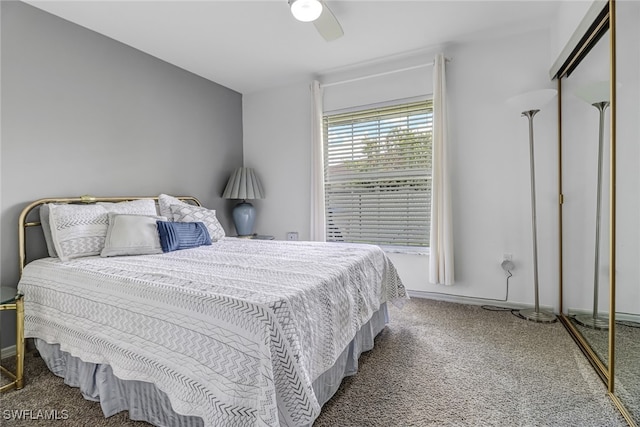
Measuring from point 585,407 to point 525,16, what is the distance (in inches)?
113

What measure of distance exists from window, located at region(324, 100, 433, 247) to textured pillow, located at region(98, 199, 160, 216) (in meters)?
1.92

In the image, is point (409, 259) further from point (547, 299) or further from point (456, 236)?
point (547, 299)

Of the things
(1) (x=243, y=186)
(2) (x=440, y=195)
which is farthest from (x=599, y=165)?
(1) (x=243, y=186)

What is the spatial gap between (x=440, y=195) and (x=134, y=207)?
2789mm

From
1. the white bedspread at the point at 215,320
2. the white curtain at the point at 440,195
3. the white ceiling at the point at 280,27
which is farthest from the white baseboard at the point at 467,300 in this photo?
the white ceiling at the point at 280,27

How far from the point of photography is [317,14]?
210 centimetres

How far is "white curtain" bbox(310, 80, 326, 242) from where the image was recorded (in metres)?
3.66

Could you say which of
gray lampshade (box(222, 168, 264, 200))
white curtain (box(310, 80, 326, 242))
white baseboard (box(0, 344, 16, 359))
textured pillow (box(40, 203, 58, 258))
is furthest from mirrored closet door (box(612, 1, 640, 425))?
white baseboard (box(0, 344, 16, 359))

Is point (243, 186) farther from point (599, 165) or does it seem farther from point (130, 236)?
point (599, 165)

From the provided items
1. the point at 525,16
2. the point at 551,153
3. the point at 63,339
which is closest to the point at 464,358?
the point at 551,153

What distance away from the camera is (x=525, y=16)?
8.56ft

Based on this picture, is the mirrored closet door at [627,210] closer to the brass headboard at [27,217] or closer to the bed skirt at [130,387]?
the bed skirt at [130,387]

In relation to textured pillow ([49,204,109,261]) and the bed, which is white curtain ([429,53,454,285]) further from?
textured pillow ([49,204,109,261])

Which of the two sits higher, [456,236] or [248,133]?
[248,133]
